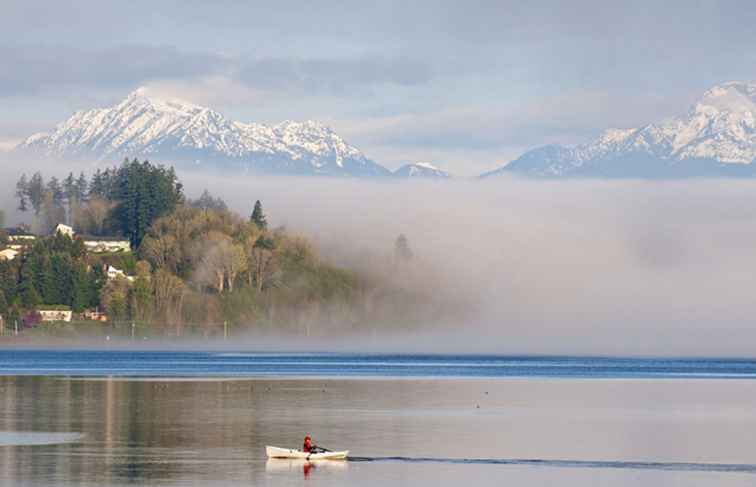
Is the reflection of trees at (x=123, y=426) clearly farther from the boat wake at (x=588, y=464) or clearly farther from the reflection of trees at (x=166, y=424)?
the boat wake at (x=588, y=464)

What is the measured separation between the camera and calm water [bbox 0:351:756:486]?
211 feet

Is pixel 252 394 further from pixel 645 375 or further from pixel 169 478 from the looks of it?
pixel 645 375

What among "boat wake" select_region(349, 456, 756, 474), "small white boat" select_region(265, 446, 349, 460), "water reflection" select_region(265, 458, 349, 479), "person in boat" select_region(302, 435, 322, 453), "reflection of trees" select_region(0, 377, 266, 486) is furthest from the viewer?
"person in boat" select_region(302, 435, 322, 453)

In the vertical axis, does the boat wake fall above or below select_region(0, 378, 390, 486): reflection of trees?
below

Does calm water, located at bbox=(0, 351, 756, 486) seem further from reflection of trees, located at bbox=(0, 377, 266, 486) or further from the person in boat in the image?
the person in boat

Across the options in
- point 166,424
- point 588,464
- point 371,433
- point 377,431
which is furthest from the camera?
point 166,424

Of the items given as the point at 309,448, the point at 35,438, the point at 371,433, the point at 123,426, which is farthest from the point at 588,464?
the point at 123,426

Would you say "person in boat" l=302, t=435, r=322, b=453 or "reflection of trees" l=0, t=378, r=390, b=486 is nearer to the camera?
"reflection of trees" l=0, t=378, r=390, b=486

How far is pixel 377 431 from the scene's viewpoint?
8206 cm

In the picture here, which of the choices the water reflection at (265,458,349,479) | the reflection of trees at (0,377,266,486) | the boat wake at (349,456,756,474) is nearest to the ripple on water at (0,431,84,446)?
the reflection of trees at (0,377,266,486)

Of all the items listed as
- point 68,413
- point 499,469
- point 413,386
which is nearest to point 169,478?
point 499,469

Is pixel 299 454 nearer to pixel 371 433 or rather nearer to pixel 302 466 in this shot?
pixel 302 466

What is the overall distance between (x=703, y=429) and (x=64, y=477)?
38.7 metres

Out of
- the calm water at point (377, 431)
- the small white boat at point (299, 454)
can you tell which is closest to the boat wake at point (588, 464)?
the calm water at point (377, 431)
